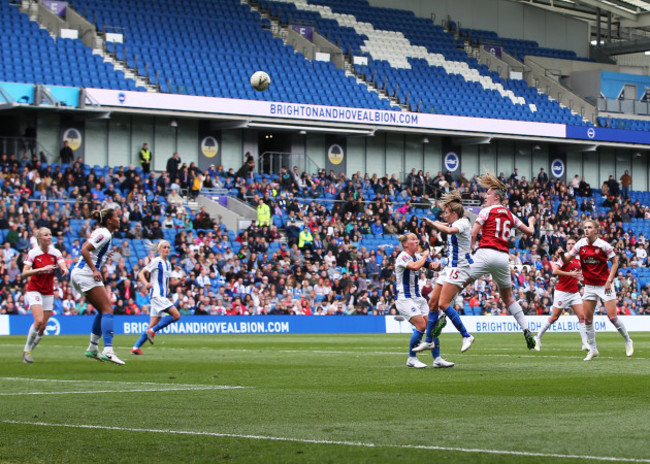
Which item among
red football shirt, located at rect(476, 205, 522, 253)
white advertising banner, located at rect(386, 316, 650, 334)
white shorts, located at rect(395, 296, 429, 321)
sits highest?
red football shirt, located at rect(476, 205, 522, 253)

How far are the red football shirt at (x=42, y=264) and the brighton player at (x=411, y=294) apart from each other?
5.70 m

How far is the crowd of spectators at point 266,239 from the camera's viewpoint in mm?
34344

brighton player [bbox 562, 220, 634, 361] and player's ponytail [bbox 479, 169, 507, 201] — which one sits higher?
player's ponytail [bbox 479, 169, 507, 201]

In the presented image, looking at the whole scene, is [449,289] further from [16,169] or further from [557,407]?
[16,169]

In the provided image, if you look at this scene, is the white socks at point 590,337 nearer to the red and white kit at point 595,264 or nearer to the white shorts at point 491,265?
the red and white kit at point 595,264

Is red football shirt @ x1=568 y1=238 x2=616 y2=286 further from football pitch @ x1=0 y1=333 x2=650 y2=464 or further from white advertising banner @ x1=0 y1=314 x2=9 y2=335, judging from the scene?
white advertising banner @ x1=0 y1=314 x2=9 y2=335

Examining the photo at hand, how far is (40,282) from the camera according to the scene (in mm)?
18031

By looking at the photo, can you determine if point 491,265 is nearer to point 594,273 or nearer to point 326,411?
point 594,273

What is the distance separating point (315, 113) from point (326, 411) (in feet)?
123

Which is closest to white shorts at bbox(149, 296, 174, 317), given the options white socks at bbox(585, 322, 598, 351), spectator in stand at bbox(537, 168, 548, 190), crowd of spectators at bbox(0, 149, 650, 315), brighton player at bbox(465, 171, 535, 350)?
brighton player at bbox(465, 171, 535, 350)

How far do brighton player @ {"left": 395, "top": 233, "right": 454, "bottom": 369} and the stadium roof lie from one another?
4635 cm

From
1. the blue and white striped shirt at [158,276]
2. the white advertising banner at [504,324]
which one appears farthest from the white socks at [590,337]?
the white advertising banner at [504,324]

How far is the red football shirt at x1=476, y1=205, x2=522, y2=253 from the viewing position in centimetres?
1546

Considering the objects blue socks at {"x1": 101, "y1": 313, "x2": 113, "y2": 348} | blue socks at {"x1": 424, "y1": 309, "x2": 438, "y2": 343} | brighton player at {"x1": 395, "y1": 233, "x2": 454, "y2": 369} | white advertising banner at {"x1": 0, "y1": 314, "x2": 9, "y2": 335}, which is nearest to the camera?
blue socks at {"x1": 424, "y1": 309, "x2": 438, "y2": 343}
